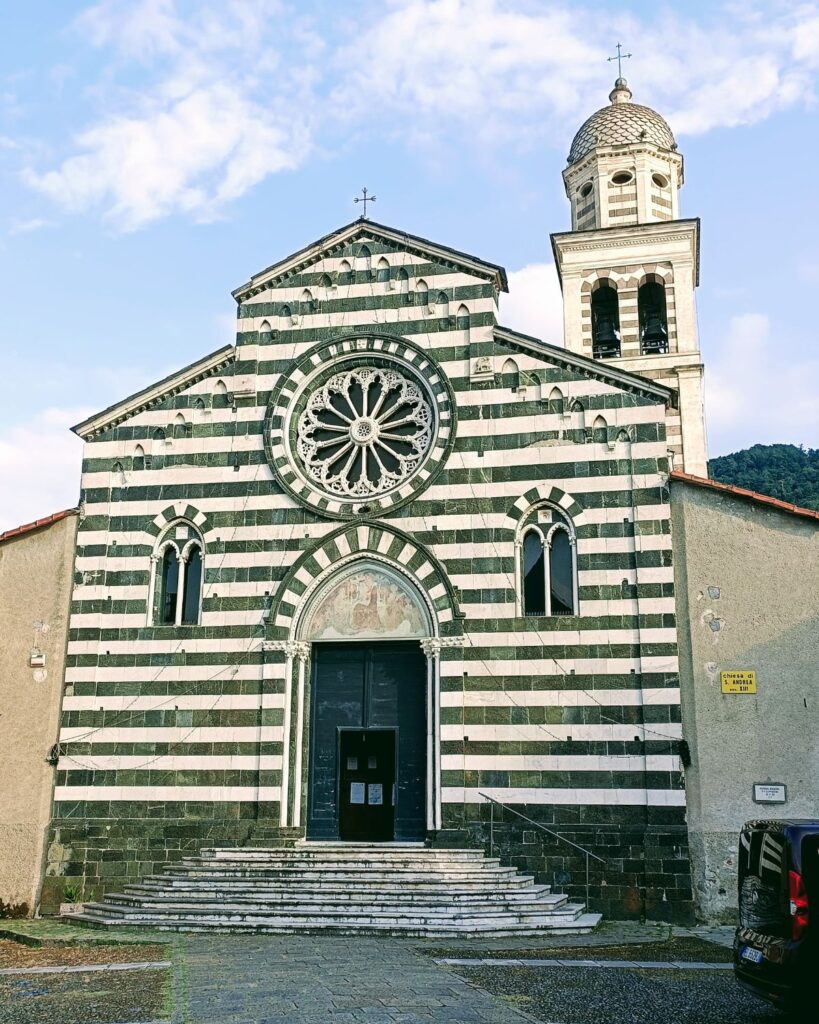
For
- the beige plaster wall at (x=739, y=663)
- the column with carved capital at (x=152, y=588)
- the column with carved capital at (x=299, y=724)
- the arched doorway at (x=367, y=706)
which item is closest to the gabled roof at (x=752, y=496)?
the beige plaster wall at (x=739, y=663)

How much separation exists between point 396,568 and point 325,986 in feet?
30.2

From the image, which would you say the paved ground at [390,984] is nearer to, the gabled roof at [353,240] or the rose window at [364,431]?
the rose window at [364,431]

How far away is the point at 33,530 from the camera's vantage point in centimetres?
2075

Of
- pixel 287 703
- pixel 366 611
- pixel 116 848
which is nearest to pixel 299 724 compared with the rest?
pixel 287 703

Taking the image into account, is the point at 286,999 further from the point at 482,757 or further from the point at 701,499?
the point at 701,499

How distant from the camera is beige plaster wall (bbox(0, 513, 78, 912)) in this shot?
62.7 feet

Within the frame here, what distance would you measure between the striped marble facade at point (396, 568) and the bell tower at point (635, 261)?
692 cm

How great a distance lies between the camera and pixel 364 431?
2034cm

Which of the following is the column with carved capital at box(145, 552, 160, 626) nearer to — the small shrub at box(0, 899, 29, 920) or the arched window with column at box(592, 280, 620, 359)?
the small shrub at box(0, 899, 29, 920)

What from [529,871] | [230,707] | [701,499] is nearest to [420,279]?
[701,499]

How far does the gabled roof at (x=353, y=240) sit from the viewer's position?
815 inches

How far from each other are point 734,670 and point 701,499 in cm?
299

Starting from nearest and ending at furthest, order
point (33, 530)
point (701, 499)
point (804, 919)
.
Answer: point (804, 919) < point (701, 499) < point (33, 530)

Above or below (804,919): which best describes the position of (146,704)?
above
